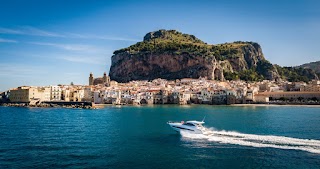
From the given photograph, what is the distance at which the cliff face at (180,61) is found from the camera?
4862 inches

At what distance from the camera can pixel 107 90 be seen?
8769cm

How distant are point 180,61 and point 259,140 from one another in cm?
10266

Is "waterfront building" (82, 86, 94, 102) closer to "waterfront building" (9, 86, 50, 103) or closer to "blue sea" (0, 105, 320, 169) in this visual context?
"waterfront building" (9, 86, 50, 103)

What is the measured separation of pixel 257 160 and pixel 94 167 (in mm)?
9779

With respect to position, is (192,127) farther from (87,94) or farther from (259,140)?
(87,94)

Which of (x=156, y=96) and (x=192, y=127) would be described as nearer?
(x=192, y=127)

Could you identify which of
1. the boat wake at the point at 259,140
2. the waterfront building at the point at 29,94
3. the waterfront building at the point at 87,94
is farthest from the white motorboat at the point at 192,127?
the waterfront building at the point at 87,94

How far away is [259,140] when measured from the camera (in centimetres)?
2547

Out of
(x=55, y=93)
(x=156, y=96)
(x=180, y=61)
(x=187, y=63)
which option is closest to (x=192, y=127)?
(x=156, y=96)

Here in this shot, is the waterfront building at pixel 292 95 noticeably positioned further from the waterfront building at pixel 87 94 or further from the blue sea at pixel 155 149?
the blue sea at pixel 155 149

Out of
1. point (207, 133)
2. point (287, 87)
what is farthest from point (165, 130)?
point (287, 87)

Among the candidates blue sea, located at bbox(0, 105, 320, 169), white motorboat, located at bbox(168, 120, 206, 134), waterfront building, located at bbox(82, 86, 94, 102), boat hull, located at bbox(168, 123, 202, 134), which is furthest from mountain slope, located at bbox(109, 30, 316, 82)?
blue sea, located at bbox(0, 105, 320, 169)

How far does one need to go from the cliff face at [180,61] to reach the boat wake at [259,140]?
93058 millimetres

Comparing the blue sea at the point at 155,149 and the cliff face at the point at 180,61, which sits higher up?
the cliff face at the point at 180,61
